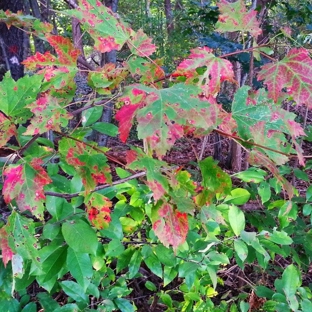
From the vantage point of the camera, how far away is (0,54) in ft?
7.26

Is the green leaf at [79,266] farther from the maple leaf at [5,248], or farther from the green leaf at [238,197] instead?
the green leaf at [238,197]

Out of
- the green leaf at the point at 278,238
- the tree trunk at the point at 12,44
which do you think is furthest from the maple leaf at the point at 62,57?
the tree trunk at the point at 12,44

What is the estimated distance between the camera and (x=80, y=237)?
98 cm

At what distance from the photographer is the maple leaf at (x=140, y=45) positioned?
3.15 ft

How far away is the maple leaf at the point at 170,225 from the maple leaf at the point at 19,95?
0.40 meters

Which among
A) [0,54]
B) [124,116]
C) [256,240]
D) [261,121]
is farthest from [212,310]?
[0,54]

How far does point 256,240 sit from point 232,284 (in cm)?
112

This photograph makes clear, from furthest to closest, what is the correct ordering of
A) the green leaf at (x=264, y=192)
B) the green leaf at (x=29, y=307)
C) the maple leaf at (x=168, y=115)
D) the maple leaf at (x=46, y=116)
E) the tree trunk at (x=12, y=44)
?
the tree trunk at (x=12, y=44), the green leaf at (x=264, y=192), the green leaf at (x=29, y=307), the maple leaf at (x=46, y=116), the maple leaf at (x=168, y=115)

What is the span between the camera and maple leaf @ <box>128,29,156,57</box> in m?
0.96

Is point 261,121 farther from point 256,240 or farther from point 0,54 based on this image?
point 0,54

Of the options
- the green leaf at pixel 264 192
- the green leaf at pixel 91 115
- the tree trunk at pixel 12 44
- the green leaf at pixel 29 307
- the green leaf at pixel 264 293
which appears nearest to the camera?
the green leaf at pixel 29 307

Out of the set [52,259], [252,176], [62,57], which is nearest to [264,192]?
[252,176]

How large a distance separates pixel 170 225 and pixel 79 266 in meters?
Result: 0.34

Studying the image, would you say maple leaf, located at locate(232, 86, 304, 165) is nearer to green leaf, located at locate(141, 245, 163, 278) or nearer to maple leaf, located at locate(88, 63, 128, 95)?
maple leaf, located at locate(88, 63, 128, 95)
